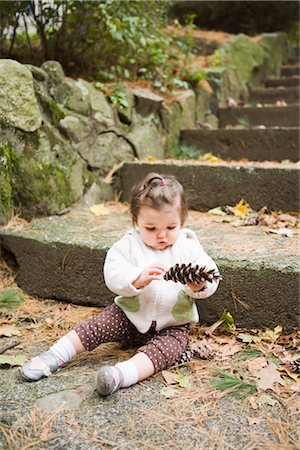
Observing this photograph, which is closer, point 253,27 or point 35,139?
point 35,139

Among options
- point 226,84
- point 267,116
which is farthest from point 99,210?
point 226,84

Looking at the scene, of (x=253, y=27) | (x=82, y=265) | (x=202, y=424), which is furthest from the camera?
(x=253, y=27)

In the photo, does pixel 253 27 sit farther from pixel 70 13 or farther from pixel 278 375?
pixel 278 375

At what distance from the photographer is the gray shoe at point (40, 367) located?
6.00ft

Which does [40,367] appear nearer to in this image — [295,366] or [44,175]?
[295,366]

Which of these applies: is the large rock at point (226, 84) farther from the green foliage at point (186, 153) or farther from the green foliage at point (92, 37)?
the green foliage at point (186, 153)

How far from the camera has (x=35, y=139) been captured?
2941 mm

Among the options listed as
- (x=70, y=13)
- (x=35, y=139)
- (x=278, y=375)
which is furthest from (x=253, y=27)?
(x=278, y=375)

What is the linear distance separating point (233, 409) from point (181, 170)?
1984mm

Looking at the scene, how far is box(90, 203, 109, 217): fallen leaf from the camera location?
315cm

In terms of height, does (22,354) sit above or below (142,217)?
below

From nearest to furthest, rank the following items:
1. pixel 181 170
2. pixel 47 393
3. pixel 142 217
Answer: pixel 47 393, pixel 142 217, pixel 181 170

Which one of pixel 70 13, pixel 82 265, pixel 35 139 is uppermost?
pixel 70 13

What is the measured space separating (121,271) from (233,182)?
4.74 ft
